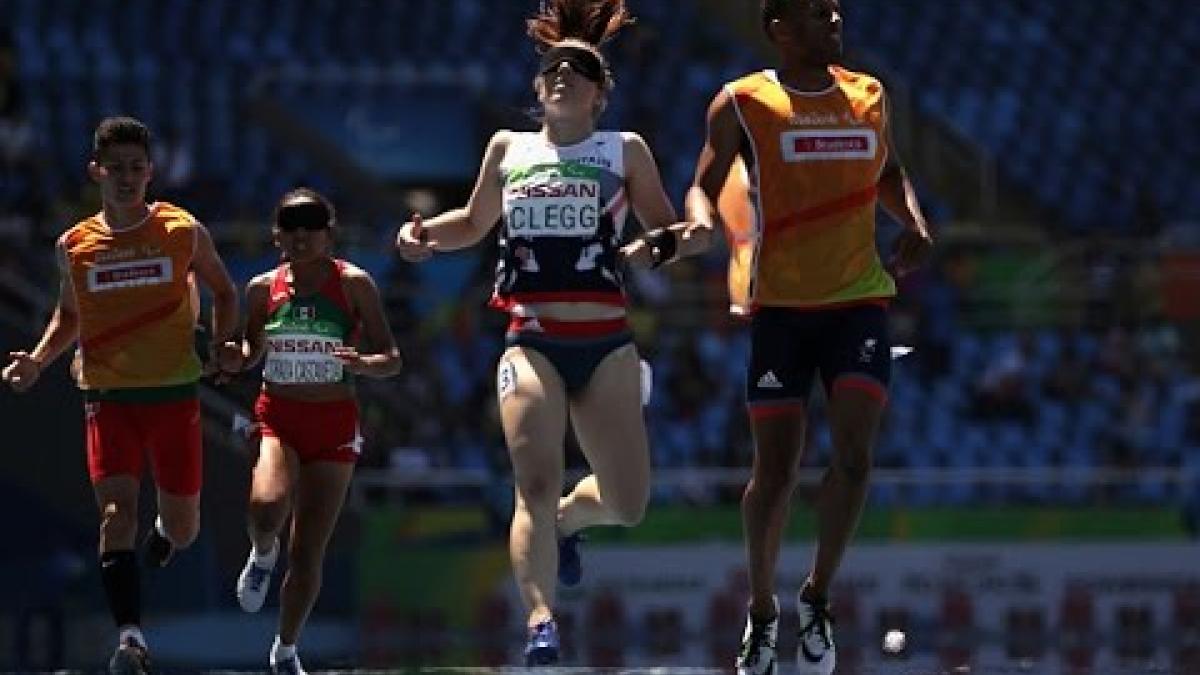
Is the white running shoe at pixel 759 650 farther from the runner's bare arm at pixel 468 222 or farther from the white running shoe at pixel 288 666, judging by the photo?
the white running shoe at pixel 288 666

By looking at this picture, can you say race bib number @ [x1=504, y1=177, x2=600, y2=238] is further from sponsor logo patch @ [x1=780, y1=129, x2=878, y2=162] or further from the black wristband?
sponsor logo patch @ [x1=780, y1=129, x2=878, y2=162]

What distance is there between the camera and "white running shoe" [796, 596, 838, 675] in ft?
38.7

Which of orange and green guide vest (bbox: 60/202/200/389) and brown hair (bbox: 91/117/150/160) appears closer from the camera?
brown hair (bbox: 91/117/150/160)

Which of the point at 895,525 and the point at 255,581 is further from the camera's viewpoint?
the point at 895,525

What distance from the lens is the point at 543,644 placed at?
1120 centimetres

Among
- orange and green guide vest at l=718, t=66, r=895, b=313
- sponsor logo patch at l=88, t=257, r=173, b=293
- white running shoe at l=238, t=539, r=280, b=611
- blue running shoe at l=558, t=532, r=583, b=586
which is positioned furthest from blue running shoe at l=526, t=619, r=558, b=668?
sponsor logo patch at l=88, t=257, r=173, b=293

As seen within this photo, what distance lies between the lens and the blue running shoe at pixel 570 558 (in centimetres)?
1320

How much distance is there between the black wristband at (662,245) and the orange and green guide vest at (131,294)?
2559mm

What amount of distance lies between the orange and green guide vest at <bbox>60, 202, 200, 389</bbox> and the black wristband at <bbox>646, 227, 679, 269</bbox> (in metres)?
2.56

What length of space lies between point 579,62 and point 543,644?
2.29 metres

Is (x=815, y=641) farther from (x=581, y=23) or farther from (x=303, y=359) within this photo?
(x=581, y=23)

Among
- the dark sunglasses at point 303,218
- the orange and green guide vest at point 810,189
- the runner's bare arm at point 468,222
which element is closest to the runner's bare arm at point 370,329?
the dark sunglasses at point 303,218

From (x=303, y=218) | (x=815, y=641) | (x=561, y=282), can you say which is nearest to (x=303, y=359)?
(x=303, y=218)

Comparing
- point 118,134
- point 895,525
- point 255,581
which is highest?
point 118,134
